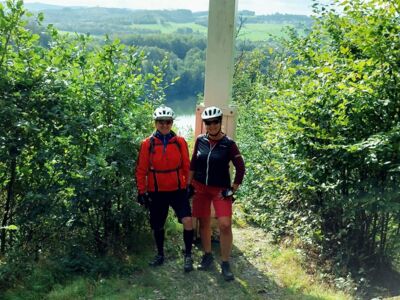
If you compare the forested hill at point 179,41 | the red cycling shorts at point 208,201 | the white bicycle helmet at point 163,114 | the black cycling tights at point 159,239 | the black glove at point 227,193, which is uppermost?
the forested hill at point 179,41

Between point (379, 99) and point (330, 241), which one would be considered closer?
point (379, 99)

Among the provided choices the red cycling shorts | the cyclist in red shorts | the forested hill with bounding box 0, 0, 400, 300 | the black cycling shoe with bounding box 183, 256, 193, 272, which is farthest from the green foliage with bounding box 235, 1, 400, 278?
the black cycling shoe with bounding box 183, 256, 193, 272

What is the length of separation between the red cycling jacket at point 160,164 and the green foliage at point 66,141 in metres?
0.23

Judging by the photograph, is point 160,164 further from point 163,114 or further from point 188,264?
point 188,264

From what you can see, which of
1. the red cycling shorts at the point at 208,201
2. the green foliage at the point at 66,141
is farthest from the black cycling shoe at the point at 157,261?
the red cycling shorts at the point at 208,201

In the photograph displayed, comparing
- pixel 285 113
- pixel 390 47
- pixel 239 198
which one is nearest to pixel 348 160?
pixel 285 113

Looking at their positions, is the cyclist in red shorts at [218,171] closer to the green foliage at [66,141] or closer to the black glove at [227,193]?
the black glove at [227,193]

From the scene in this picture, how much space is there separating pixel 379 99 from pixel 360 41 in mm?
647

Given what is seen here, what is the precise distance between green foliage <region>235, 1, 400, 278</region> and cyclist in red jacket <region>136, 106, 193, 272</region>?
122cm

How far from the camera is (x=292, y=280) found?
527 centimetres

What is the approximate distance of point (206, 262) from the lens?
5.30m

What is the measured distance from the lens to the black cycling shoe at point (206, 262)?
5289 mm

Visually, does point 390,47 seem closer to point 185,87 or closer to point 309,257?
point 309,257

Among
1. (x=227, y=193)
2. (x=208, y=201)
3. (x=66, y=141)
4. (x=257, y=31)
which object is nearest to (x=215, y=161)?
(x=227, y=193)
